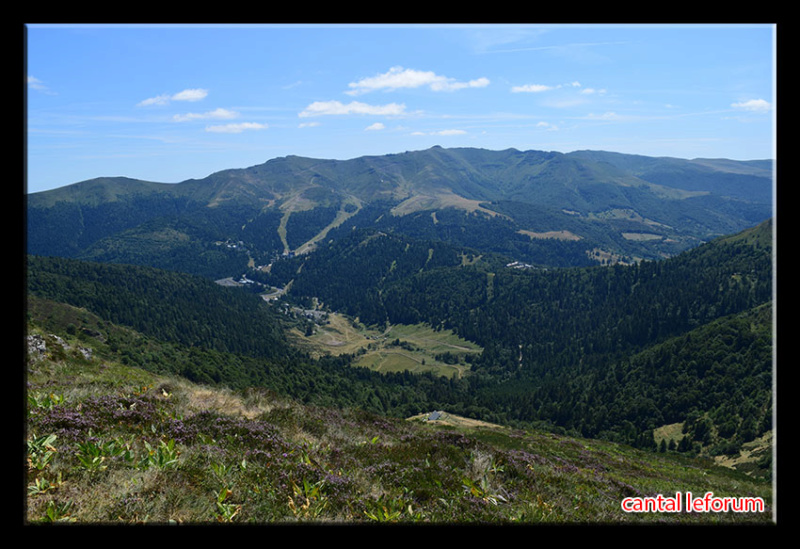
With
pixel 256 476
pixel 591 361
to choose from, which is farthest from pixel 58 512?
pixel 591 361

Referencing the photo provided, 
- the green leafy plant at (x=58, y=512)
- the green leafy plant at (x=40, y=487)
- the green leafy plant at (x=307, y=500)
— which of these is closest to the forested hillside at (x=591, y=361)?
the green leafy plant at (x=307, y=500)

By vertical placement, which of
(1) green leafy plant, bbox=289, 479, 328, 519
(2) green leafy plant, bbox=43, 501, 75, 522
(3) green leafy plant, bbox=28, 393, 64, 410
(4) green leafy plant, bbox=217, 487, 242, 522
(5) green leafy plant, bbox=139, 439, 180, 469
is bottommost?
(1) green leafy plant, bbox=289, 479, 328, 519

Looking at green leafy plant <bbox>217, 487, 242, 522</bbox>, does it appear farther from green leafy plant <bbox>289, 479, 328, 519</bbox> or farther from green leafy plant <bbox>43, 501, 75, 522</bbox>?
green leafy plant <bbox>43, 501, 75, 522</bbox>

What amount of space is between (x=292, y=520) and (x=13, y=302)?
6.51 metres

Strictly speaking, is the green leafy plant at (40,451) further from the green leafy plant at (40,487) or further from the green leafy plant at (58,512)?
the green leafy plant at (58,512)

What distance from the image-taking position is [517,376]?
17150 centimetres

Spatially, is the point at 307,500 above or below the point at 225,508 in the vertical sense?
below

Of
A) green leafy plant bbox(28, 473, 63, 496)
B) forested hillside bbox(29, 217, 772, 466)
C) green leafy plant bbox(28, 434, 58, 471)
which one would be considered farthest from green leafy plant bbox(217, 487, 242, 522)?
forested hillside bbox(29, 217, 772, 466)

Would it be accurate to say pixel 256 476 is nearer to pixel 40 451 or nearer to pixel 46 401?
pixel 40 451

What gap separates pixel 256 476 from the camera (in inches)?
396

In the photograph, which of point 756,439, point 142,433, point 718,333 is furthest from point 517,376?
point 142,433

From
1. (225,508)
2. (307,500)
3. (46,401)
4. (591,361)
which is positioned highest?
(46,401)

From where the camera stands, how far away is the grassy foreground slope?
792 centimetres
